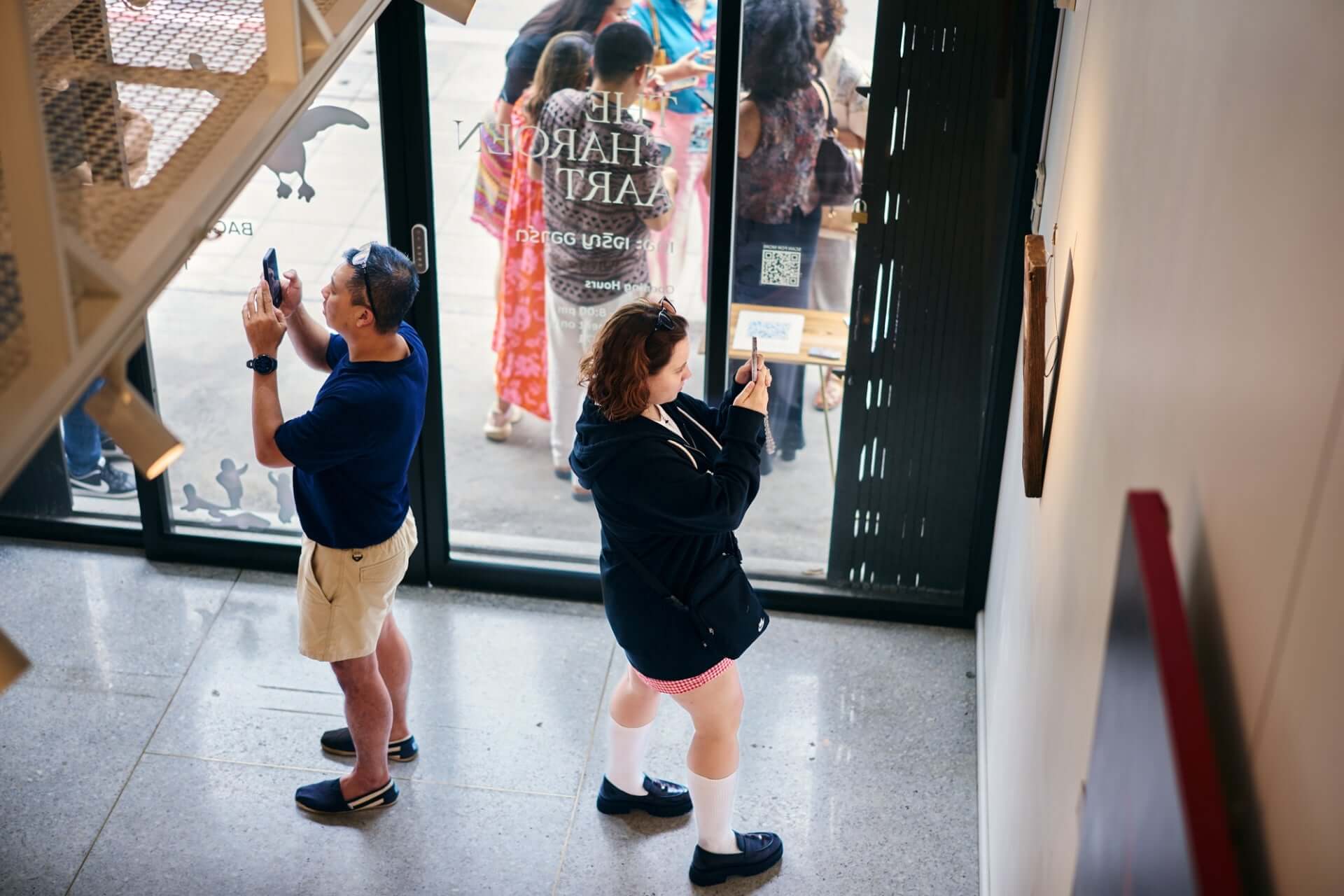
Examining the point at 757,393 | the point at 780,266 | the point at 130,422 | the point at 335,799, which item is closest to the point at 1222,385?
the point at 130,422

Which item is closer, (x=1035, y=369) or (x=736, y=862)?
(x=1035, y=369)

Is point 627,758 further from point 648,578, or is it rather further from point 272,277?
point 272,277

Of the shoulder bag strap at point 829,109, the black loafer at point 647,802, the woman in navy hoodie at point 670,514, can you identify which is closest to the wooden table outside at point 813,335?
the shoulder bag strap at point 829,109

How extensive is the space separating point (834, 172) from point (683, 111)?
48 cm

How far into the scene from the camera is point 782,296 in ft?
13.8

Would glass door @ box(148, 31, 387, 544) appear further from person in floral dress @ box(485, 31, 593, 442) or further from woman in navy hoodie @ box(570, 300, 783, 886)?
woman in navy hoodie @ box(570, 300, 783, 886)

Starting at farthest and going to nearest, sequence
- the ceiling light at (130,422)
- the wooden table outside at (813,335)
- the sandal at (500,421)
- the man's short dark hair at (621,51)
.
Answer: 1. the sandal at (500,421)
2. the wooden table outside at (813,335)
3. the man's short dark hair at (621,51)
4. the ceiling light at (130,422)

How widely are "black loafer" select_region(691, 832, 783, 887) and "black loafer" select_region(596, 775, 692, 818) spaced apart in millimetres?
204

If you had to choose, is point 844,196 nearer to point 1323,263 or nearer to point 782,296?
point 782,296

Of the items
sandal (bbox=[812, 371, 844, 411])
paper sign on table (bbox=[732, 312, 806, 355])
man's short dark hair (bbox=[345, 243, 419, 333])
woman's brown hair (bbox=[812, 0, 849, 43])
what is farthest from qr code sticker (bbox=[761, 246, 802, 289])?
man's short dark hair (bbox=[345, 243, 419, 333])

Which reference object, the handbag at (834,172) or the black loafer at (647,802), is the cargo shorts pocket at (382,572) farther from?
the handbag at (834,172)

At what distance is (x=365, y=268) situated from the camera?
3240mm

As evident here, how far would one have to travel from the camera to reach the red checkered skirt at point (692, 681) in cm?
329

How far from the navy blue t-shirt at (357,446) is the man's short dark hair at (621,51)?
1027 mm
